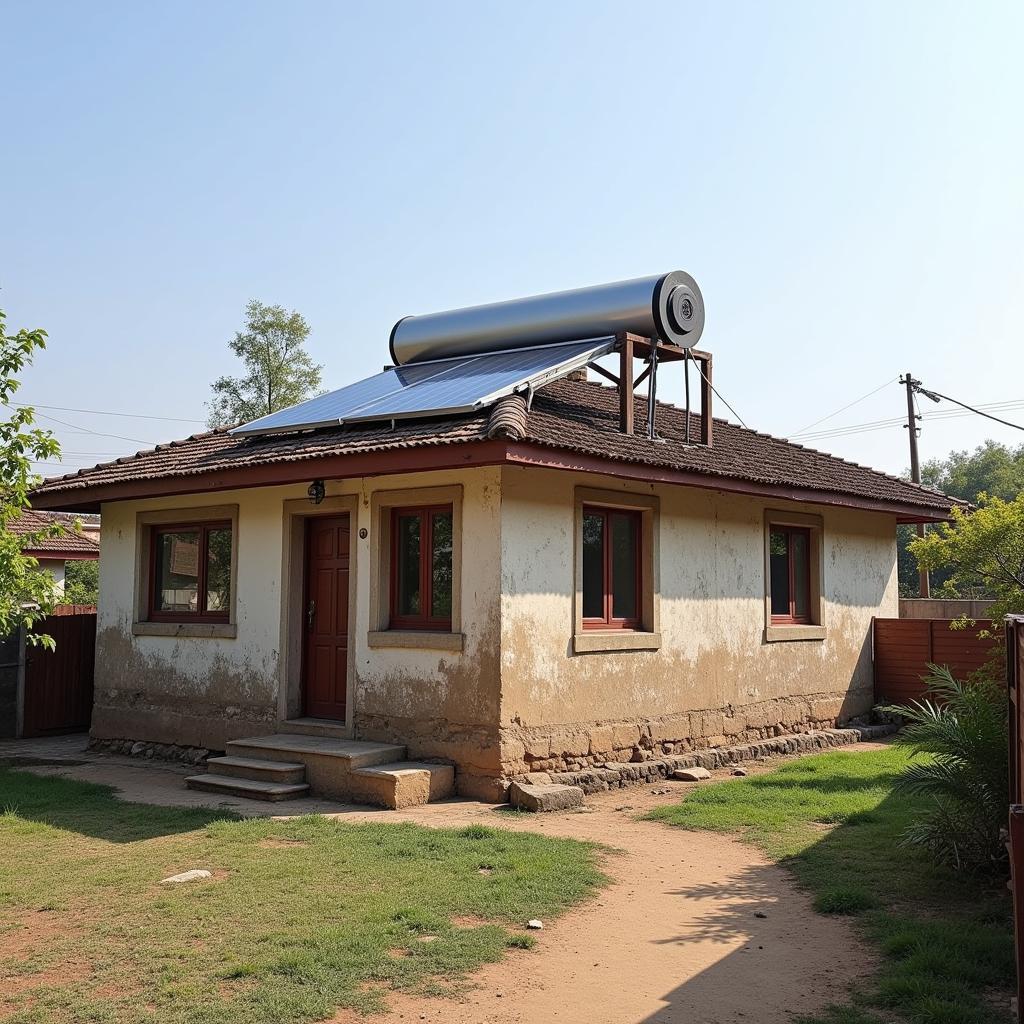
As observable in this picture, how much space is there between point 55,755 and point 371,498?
566 centimetres

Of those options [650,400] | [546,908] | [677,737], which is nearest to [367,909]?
[546,908]

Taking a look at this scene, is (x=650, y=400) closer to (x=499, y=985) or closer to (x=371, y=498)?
(x=371, y=498)

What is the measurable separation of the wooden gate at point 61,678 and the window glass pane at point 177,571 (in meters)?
2.47

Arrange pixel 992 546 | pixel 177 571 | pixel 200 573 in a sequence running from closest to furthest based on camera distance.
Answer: pixel 992 546
pixel 200 573
pixel 177 571

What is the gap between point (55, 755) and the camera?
13.1 meters

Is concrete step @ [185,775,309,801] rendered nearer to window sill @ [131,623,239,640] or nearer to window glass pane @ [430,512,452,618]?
window sill @ [131,623,239,640]

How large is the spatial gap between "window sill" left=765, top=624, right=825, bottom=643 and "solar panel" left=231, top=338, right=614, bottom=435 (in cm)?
437

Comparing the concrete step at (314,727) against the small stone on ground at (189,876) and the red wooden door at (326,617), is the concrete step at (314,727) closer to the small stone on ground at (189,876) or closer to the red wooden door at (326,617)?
the red wooden door at (326,617)

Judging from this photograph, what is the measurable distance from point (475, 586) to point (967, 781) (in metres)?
4.72

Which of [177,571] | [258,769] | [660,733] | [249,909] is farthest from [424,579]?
[249,909]

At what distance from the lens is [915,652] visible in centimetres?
1580

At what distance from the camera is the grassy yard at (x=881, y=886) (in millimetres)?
4922

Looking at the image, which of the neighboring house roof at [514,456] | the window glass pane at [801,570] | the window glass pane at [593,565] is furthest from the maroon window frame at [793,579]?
the window glass pane at [593,565]

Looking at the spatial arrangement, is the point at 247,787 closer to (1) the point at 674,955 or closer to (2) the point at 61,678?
(1) the point at 674,955
